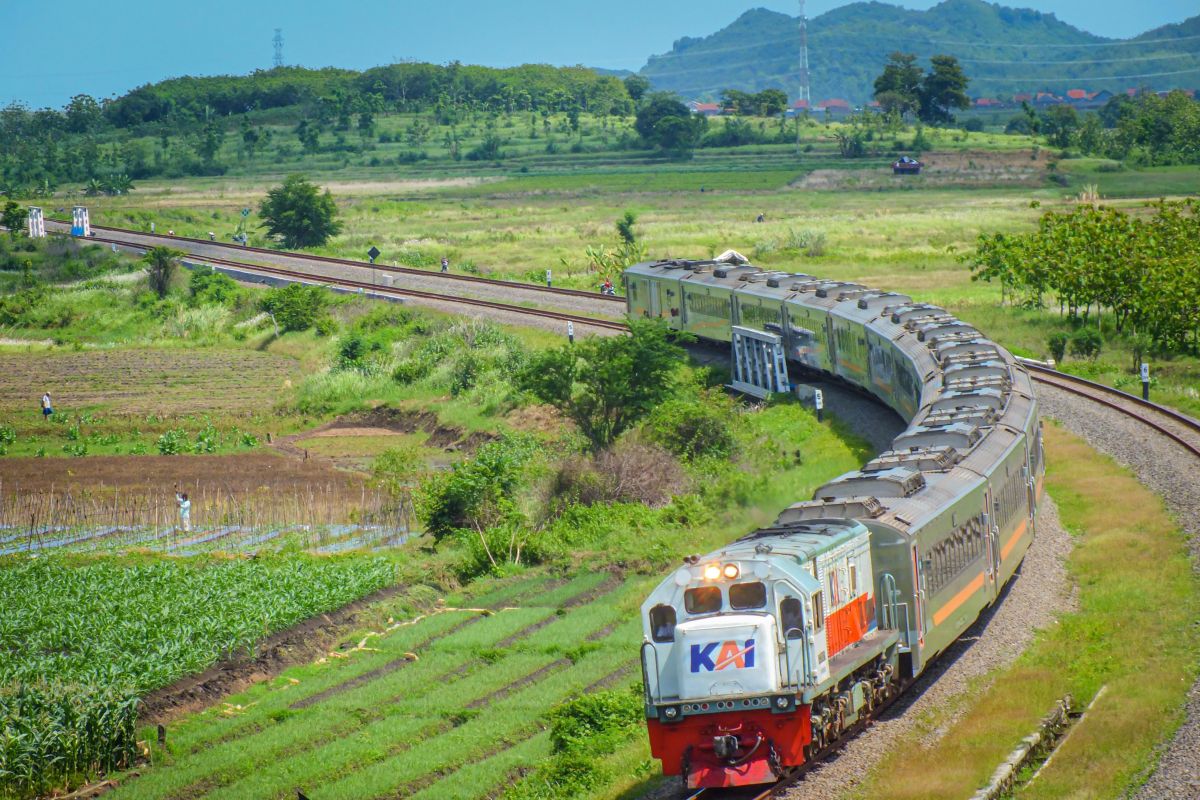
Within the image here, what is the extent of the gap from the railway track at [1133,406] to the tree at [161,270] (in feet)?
164

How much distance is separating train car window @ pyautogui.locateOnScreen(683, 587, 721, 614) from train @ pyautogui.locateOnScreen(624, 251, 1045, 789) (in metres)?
0.01

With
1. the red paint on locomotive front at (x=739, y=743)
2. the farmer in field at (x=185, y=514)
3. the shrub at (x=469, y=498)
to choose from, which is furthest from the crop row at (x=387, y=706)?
the farmer in field at (x=185, y=514)

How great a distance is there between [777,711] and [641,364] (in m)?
28.3

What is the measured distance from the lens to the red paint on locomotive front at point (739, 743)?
55.5 feet

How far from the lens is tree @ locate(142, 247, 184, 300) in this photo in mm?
79062

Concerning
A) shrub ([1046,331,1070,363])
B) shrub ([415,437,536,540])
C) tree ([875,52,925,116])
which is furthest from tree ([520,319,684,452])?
tree ([875,52,925,116])

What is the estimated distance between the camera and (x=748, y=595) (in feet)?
56.0

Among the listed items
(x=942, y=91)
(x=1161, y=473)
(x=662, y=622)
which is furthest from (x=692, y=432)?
(x=942, y=91)

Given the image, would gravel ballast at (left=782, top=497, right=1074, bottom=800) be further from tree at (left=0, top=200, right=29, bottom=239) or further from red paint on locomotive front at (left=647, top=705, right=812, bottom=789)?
tree at (left=0, top=200, right=29, bottom=239)

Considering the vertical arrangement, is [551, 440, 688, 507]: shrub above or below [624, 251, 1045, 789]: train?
below

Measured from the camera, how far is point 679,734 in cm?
1720

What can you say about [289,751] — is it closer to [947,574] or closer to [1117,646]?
[947,574]

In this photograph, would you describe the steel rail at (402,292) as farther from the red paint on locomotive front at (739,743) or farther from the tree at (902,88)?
the tree at (902,88)

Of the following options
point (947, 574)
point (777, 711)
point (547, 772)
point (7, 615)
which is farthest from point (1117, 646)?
point (7, 615)
